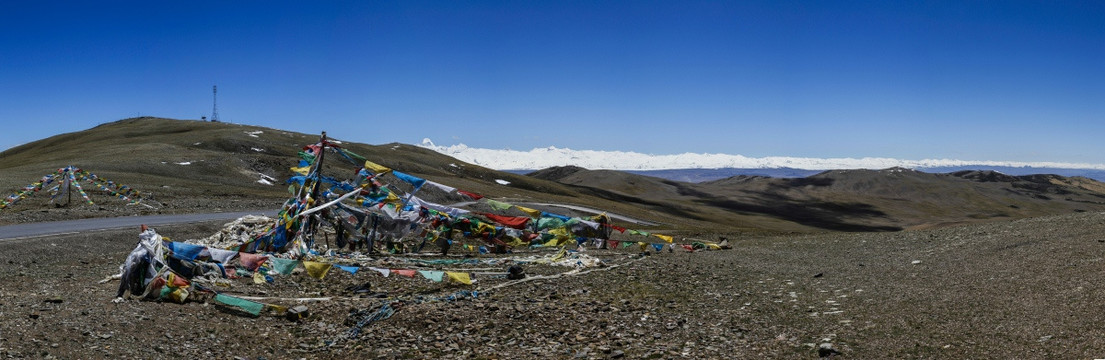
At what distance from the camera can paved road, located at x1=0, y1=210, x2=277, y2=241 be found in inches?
965

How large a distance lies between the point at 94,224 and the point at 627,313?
944 inches

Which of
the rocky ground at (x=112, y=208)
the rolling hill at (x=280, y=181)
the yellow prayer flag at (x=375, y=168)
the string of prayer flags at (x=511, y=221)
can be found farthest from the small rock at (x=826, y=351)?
the rolling hill at (x=280, y=181)

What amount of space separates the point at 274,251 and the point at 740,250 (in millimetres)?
18303

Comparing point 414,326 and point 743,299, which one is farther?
point 743,299

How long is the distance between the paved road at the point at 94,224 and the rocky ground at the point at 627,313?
3.17 metres

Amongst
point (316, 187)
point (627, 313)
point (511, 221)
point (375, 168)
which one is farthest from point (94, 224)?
point (627, 313)

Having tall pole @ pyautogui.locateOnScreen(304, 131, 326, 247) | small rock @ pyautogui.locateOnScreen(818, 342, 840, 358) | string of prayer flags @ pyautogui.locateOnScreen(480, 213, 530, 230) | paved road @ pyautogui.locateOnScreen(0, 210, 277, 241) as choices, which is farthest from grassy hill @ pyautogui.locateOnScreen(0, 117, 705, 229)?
small rock @ pyautogui.locateOnScreen(818, 342, 840, 358)

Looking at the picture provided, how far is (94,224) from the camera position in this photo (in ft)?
91.8

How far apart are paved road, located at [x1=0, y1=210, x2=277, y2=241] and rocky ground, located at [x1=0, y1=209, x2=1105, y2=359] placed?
10.4 feet

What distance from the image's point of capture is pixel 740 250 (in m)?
28.8

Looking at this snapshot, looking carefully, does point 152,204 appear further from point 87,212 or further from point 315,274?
point 315,274

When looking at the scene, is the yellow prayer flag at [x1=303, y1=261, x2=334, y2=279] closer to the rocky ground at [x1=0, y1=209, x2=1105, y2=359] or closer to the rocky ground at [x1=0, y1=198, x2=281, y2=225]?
the rocky ground at [x1=0, y1=209, x2=1105, y2=359]

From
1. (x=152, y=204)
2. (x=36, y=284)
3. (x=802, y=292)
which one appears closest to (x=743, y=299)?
(x=802, y=292)

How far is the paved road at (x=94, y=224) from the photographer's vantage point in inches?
965
